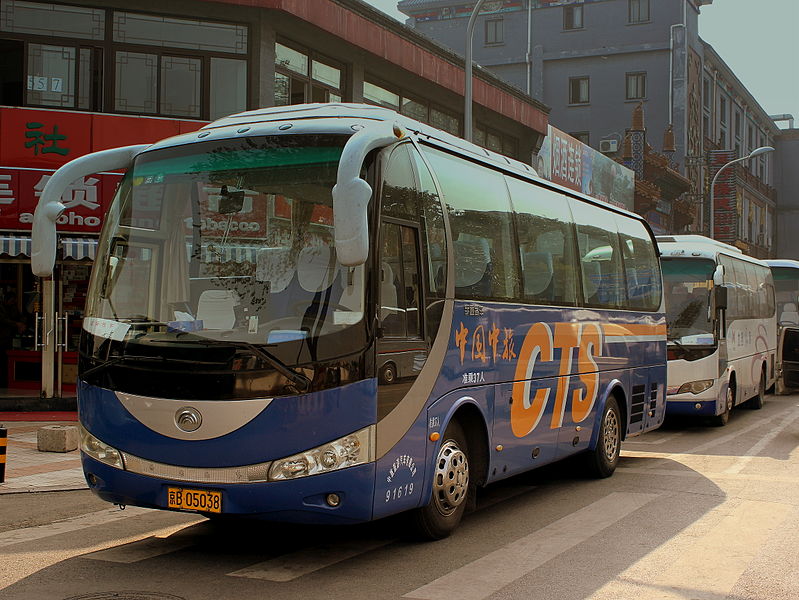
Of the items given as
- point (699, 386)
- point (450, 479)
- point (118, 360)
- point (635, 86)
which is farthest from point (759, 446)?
point (635, 86)

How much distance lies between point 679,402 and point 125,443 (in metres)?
11.6

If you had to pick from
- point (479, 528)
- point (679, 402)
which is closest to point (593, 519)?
point (479, 528)

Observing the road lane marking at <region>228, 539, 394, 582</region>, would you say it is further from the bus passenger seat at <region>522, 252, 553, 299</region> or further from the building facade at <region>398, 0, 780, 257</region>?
the building facade at <region>398, 0, 780, 257</region>

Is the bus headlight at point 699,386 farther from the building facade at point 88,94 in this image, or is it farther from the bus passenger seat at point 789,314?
the bus passenger seat at point 789,314

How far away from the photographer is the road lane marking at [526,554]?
6.50 meters

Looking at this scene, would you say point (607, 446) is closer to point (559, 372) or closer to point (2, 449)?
point (559, 372)

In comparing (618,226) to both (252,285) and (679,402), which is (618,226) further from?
(252,285)

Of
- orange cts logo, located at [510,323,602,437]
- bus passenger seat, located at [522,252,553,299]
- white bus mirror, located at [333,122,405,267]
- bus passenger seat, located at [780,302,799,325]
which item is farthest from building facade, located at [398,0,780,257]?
white bus mirror, located at [333,122,405,267]

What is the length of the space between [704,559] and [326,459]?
290 centimetres

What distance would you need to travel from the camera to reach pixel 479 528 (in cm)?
861

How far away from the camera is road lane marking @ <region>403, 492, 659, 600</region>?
6.50 m

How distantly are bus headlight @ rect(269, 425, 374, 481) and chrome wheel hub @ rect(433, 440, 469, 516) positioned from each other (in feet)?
3.74

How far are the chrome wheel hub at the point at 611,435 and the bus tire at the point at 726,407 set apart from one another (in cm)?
562

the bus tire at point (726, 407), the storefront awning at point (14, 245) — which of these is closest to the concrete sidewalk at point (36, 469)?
the storefront awning at point (14, 245)
